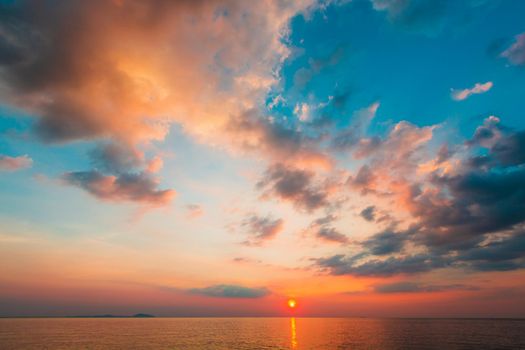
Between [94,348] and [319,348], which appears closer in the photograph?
[94,348]

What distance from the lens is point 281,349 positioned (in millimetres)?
83750

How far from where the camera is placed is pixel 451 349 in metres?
80.5

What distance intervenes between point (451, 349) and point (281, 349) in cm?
4773

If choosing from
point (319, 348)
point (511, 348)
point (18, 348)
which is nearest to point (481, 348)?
point (511, 348)

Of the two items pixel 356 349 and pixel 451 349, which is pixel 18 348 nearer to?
pixel 356 349

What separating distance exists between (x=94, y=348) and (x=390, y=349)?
83.3 meters

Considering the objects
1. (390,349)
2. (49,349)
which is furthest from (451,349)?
(49,349)

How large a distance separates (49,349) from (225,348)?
1855 inches

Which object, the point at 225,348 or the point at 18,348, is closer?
the point at 18,348

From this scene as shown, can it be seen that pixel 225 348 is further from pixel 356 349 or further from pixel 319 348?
pixel 356 349

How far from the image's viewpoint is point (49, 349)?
76.9 metres

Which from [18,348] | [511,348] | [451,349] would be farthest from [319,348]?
[18,348]

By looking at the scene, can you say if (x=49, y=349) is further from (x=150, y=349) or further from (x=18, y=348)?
(x=150, y=349)

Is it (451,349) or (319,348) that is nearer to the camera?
(451,349)
